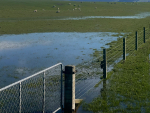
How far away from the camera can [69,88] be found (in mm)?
9477

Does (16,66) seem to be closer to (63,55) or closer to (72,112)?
(63,55)

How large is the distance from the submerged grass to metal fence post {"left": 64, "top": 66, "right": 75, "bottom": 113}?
64 cm

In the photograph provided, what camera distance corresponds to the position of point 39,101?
10.5m

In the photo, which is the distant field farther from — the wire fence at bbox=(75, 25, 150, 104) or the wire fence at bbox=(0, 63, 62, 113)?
the wire fence at bbox=(0, 63, 62, 113)

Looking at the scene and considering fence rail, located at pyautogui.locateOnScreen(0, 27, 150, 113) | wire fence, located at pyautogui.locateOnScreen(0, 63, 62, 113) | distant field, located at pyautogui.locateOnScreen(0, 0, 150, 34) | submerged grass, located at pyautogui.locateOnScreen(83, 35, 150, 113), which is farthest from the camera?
distant field, located at pyautogui.locateOnScreen(0, 0, 150, 34)

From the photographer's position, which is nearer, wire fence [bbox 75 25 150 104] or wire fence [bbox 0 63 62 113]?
wire fence [bbox 0 63 62 113]

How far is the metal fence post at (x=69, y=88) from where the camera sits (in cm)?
942

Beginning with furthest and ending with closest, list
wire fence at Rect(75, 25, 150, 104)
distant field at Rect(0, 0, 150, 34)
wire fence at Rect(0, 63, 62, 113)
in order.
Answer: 1. distant field at Rect(0, 0, 150, 34)
2. wire fence at Rect(75, 25, 150, 104)
3. wire fence at Rect(0, 63, 62, 113)

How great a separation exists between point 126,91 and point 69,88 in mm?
3095

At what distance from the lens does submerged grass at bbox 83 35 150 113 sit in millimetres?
9812

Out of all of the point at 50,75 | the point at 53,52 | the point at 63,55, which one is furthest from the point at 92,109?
the point at 53,52

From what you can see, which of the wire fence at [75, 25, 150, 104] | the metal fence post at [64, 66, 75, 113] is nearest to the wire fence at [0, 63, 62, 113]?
the metal fence post at [64, 66, 75, 113]

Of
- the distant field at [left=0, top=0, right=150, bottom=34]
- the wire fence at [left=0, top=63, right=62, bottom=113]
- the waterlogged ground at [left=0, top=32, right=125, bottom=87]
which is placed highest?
the distant field at [left=0, top=0, right=150, bottom=34]

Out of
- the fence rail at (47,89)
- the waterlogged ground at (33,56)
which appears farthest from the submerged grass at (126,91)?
the waterlogged ground at (33,56)
